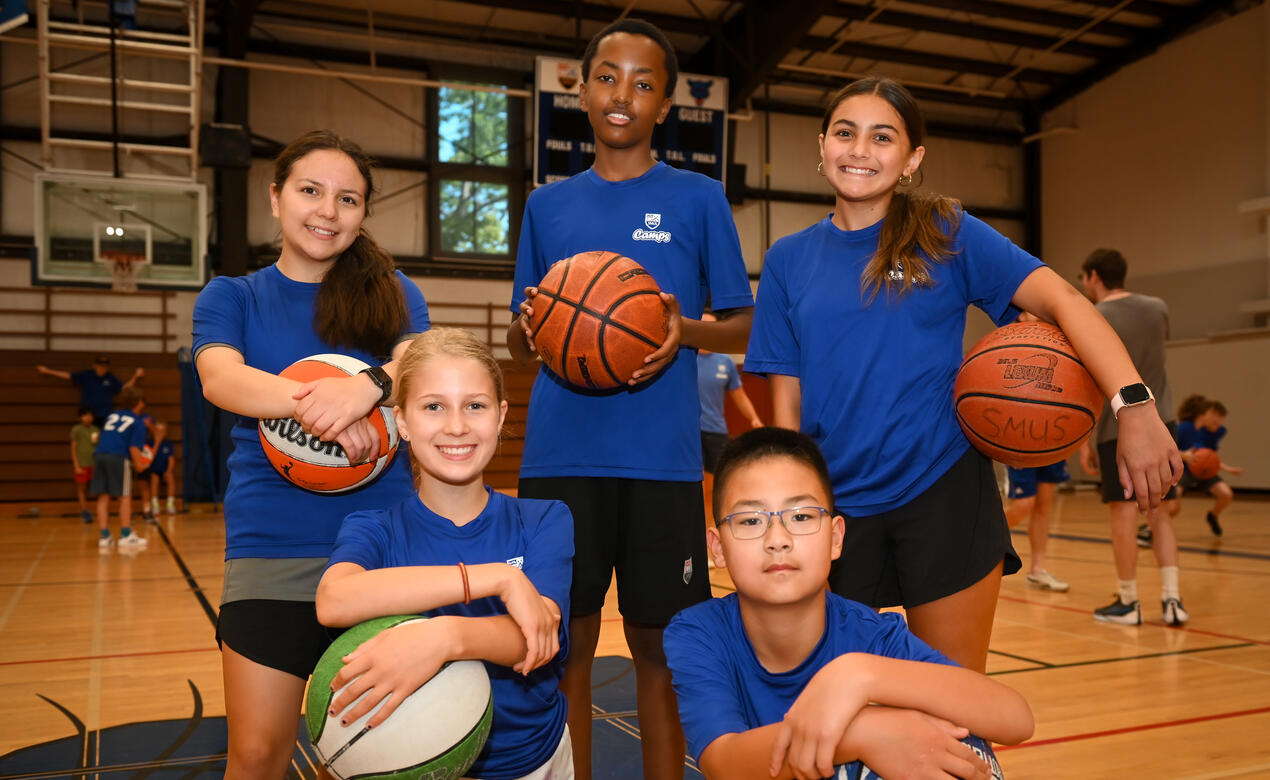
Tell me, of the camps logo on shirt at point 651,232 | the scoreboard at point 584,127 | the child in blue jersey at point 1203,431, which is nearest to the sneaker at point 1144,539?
the child in blue jersey at point 1203,431

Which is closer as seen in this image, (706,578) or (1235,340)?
(706,578)

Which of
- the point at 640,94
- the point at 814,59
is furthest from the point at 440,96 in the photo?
the point at 640,94

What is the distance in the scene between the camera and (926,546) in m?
2.06

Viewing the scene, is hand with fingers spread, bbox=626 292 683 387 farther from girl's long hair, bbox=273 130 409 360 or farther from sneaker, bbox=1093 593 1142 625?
sneaker, bbox=1093 593 1142 625

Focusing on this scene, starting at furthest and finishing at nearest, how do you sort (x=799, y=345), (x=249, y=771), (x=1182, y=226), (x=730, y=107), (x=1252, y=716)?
(x=1182, y=226) < (x=730, y=107) < (x=1252, y=716) < (x=799, y=345) < (x=249, y=771)

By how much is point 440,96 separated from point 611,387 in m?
14.5

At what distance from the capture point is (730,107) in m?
15.1

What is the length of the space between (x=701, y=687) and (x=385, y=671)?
54 cm

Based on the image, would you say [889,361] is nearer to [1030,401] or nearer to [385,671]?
[1030,401]

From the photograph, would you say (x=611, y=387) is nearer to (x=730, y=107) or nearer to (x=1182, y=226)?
(x=730, y=107)

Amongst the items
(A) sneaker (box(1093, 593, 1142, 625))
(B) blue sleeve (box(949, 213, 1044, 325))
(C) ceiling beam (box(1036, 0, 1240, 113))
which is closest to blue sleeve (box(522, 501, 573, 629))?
(B) blue sleeve (box(949, 213, 1044, 325))

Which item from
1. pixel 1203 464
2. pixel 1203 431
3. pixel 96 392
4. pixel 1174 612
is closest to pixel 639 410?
pixel 1174 612

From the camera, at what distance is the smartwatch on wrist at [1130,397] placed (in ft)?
6.14

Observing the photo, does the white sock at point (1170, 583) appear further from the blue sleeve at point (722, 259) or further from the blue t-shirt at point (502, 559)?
the blue t-shirt at point (502, 559)
